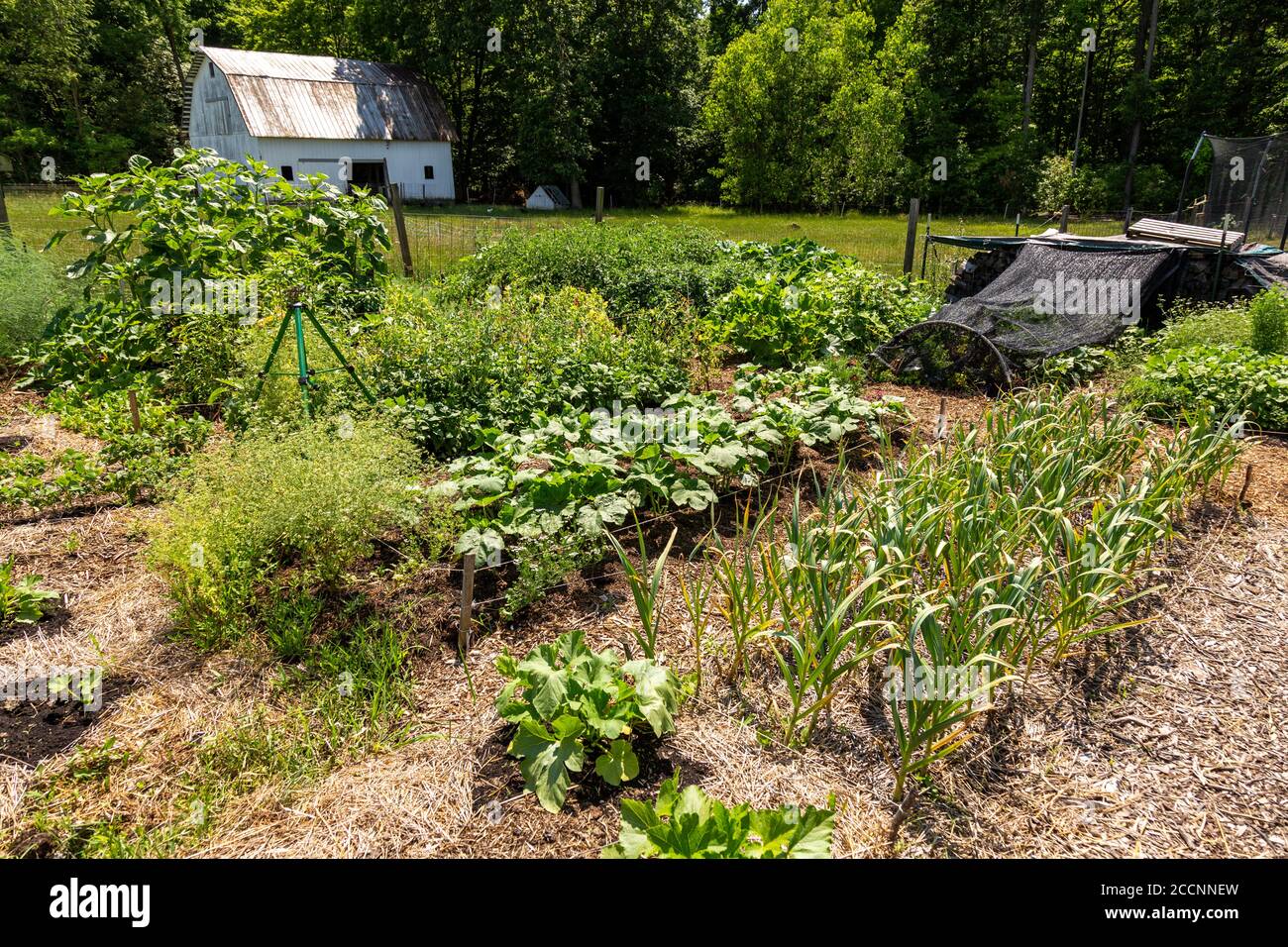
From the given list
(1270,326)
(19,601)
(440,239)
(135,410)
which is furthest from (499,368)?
(440,239)

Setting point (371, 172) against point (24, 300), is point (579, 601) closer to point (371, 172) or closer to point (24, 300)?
point (24, 300)

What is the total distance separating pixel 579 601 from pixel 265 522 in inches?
54.4

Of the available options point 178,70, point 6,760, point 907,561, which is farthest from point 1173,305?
point 178,70

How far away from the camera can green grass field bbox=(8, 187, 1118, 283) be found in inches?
426

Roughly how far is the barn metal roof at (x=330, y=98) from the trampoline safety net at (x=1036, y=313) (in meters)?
23.6

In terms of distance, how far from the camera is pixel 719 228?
20.6 m

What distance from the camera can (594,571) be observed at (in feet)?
12.1

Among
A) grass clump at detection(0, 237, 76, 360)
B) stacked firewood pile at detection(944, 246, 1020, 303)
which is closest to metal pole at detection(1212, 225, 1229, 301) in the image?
stacked firewood pile at detection(944, 246, 1020, 303)

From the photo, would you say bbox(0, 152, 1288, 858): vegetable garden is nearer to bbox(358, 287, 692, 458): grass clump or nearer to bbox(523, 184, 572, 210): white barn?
bbox(358, 287, 692, 458): grass clump

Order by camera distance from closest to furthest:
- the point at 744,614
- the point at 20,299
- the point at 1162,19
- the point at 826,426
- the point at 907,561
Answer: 1. the point at 907,561
2. the point at 744,614
3. the point at 826,426
4. the point at 20,299
5. the point at 1162,19

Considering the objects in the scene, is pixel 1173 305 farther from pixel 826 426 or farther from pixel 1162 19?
pixel 1162 19

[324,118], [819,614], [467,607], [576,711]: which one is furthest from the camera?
[324,118]

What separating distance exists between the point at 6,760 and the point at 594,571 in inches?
89.7
